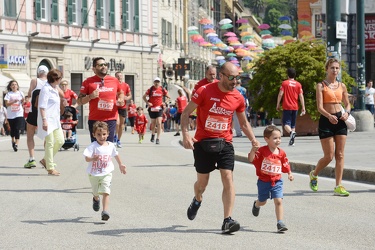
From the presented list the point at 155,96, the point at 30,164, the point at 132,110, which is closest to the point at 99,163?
the point at 30,164

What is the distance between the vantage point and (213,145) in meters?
8.70

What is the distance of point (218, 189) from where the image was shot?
12.4m

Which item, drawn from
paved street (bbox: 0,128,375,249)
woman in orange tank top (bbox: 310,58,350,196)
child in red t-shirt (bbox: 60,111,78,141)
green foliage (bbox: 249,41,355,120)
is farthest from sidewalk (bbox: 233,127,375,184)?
child in red t-shirt (bbox: 60,111,78,141)

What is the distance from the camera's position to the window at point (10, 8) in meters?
42.5

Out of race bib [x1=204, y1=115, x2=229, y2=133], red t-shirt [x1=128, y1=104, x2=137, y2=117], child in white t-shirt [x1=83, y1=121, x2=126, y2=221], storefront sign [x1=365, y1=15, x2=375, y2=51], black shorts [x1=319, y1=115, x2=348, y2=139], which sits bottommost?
red t-shirt [x1=128, y1=104, x2=137, y2=117]

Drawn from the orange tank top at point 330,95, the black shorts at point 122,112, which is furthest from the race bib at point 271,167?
the black shorts at point 122,112

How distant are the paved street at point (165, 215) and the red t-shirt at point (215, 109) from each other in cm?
88

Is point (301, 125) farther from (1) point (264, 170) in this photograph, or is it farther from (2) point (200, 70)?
(2) point (200, 70)

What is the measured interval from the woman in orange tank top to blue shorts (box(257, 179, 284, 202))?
2.82 metres

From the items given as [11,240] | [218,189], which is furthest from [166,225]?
[218,189]

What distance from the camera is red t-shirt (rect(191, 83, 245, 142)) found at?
28.5 feet

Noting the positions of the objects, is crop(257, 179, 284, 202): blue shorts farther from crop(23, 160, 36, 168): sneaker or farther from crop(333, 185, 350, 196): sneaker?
crop(23, 160, 36, 168): sneaker

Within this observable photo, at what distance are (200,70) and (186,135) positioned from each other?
69.0 m

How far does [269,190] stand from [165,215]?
1.31 meters
